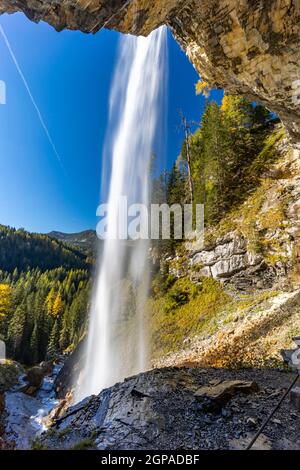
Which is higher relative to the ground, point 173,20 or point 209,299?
point 173,20

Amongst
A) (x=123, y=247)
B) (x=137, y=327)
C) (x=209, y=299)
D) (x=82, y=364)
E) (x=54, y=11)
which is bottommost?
(x=82, y=364)

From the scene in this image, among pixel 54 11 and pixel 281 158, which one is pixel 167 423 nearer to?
pixel 54 11

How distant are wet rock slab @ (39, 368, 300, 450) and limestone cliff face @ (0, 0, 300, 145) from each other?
12.1m

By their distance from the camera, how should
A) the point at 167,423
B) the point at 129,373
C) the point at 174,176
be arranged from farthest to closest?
the point at 174,176 < the point at 129,373 < the point at 167,423

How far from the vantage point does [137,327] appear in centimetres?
1962

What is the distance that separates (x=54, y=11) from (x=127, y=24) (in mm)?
2580

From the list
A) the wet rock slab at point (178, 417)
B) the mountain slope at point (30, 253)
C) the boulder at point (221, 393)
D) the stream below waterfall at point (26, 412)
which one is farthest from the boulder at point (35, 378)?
the mountain slope at point (30, 253)

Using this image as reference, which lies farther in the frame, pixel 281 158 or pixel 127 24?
pixel 281 158

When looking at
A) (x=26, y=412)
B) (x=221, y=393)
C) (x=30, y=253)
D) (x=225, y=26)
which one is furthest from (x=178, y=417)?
(x=30, y=253)

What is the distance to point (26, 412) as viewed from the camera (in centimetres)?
1878

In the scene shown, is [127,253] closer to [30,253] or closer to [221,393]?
[221,393]

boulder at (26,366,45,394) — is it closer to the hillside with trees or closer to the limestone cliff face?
the hillside with trees

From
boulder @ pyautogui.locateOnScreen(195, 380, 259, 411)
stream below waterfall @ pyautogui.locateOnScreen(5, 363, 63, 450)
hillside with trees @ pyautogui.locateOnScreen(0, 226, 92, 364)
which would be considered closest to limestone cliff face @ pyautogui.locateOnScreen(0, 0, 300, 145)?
boulder @ pyautogui.locateOnScreen(195, 380, 259, 411)
